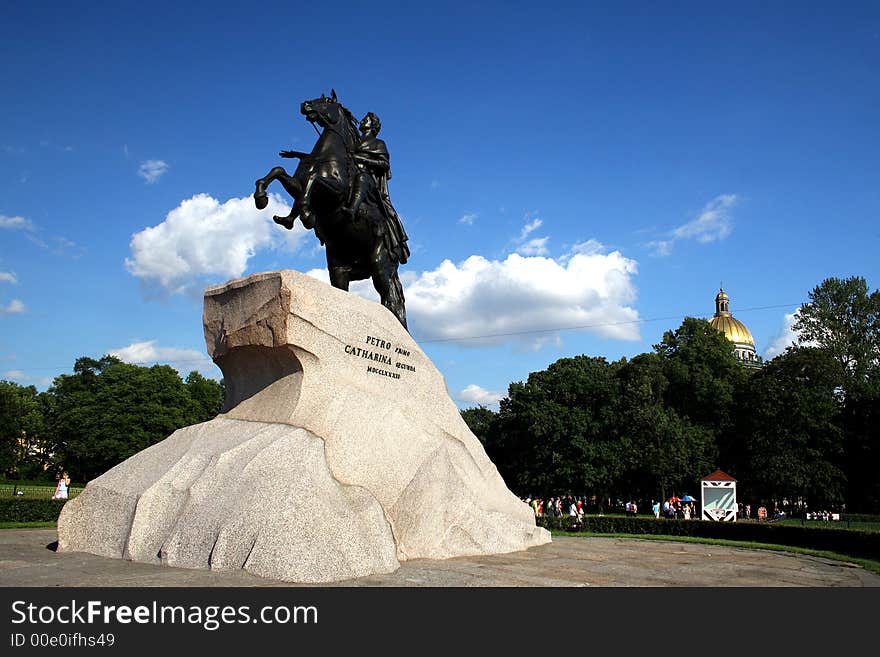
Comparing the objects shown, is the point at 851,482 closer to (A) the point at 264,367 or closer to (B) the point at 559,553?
(B) the point at 559,553

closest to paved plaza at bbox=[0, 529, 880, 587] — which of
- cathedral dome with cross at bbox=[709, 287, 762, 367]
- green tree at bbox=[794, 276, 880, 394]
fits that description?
green tree at bbox=[794, 276, 880, 394]

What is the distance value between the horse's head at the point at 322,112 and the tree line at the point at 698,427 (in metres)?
30.4

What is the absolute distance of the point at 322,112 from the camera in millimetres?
12953

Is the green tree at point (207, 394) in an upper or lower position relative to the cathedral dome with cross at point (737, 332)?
lower

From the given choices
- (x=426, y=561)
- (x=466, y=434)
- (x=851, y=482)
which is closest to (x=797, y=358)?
(x=851, y=482)

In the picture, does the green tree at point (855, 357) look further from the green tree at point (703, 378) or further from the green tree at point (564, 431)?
the green tree at point (564, 431)

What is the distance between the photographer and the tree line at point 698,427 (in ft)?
131

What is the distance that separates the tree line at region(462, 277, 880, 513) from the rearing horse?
2813 centimetres

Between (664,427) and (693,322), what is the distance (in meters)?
13.8

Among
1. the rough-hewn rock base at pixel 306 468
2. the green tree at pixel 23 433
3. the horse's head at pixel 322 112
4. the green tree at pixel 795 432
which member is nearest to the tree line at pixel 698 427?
the green tree at pixel 795 432

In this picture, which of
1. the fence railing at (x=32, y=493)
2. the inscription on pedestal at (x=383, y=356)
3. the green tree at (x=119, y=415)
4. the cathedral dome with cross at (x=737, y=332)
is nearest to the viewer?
the inscription on pedestal at (x=383, y=356)
